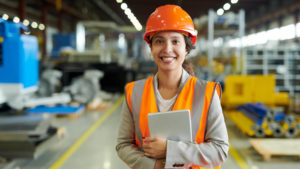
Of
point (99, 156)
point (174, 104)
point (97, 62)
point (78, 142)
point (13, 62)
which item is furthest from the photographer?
point (97, 62)

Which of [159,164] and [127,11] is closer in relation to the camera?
[159,164]

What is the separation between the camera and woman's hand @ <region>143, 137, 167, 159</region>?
129cm

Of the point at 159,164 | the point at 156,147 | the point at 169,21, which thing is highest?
the point at 169,21

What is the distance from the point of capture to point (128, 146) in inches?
58.4

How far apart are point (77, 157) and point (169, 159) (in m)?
3.09

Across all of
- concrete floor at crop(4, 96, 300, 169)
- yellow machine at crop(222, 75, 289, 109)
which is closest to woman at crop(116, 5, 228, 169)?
concrete floor at crop(4, 96, 300, 169)

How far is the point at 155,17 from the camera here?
1382 millimetres

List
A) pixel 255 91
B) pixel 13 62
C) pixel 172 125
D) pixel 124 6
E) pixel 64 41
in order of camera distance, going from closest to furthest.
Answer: pixel 172 125 < pixel 124 6 < pixel 13 62 < pixel 255 91 < pixel 64 41

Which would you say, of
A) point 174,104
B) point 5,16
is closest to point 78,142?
point 5,16

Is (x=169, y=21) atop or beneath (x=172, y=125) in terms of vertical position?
atop

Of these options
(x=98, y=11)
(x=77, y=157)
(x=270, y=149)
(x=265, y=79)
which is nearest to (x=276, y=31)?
(x=98, y=11)

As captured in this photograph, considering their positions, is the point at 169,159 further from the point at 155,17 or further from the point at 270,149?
the point at 270,149

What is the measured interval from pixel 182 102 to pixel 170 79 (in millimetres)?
163

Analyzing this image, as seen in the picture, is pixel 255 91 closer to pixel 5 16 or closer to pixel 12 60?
pixel 12 60
